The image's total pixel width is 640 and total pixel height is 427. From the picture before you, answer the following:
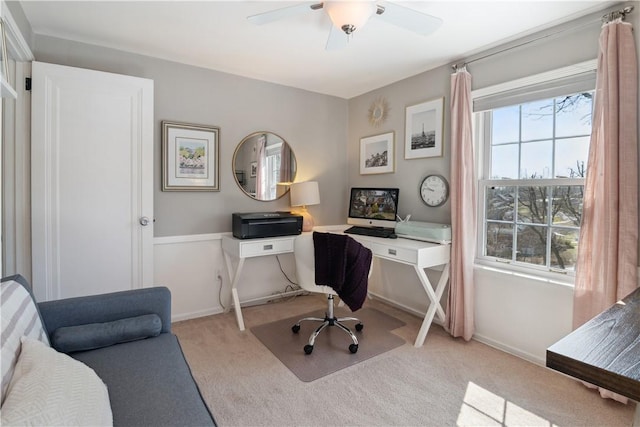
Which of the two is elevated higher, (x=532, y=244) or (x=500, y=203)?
(x=500, y=203)

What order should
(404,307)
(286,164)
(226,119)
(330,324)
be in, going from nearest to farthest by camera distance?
(330,324) → (226,119) → (404,307) → (286,164)

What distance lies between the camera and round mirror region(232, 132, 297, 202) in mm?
3244

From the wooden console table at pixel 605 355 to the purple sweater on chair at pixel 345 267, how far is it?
144cm

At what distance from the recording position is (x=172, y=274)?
9.62ft

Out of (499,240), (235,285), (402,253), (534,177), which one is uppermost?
(534,177)

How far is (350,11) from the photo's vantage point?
1.59 metres

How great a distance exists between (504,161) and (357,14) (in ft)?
5.37

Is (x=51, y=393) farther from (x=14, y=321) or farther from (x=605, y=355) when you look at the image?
(x=605, y=355)

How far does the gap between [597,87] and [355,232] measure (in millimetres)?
1952

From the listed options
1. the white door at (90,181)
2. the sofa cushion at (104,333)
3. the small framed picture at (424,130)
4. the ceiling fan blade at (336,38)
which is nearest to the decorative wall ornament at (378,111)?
the small framed picture at (424,130)

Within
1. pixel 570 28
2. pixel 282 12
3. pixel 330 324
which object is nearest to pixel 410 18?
pixel 282 12

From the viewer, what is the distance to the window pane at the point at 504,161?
2.47 meters

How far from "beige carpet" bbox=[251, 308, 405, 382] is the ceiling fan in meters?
2.00

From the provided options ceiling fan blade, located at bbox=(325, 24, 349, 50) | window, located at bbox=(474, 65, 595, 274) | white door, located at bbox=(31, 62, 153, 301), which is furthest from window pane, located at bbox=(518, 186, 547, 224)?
white door, located at bbox=(31, 62, 153, 301)
